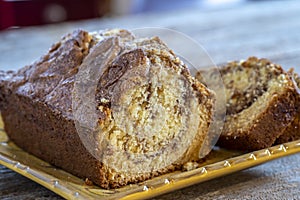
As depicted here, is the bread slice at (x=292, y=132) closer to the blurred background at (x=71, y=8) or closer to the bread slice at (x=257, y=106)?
the bread slice at (x=257, y=106)

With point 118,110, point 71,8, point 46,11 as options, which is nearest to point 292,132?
point 118,110

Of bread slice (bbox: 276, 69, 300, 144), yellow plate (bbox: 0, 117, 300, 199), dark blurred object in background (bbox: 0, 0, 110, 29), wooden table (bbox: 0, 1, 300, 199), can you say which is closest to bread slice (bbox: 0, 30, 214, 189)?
yellow plate (bbox: 0, 117, 300, 199)

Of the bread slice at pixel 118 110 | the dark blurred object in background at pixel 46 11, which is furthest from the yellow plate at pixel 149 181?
the dark blurred object in background at pixel 46 11

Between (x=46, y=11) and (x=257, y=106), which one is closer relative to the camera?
(x=257, y=106)

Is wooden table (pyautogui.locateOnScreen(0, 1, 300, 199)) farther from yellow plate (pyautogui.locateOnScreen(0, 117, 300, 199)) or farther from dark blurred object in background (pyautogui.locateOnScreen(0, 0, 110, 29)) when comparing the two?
dark blurred object in background (pyautogui.locateOnScreen(0, 0, 110, 29))

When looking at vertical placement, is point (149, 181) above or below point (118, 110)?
below

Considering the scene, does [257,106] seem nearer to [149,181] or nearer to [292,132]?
[292,132]

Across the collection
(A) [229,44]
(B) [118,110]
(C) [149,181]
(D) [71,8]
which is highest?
(D) [71,8]
